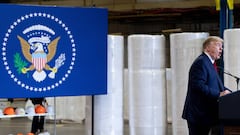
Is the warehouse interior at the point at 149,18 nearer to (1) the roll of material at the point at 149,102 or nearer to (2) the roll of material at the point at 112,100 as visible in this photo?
(1) the roll of material at the point at 149,102

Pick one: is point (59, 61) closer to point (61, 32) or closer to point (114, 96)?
point (61, 32)

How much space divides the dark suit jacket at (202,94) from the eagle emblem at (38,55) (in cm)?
170

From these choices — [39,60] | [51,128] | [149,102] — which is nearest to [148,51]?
[149,102]

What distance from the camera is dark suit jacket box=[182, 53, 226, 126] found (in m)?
4.28

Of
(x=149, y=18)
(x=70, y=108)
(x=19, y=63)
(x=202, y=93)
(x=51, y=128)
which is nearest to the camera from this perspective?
(x=202, y=93)

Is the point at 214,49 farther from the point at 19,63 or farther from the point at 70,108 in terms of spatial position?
the point at 70,108

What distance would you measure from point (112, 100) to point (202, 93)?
7.33ft

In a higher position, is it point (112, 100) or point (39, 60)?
point (39, 60)

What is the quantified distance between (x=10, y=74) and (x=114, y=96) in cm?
178

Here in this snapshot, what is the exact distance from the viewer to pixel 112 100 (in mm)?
6297

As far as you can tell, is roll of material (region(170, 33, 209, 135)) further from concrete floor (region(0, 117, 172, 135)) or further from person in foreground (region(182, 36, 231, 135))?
person in foreground (region(182, 36, 231, 135))

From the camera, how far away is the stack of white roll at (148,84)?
6582 mm

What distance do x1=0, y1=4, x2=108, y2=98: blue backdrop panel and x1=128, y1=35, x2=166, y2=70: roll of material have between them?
1050 millimetres

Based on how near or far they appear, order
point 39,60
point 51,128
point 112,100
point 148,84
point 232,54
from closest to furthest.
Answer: point 39,60
point 232,54
point 112,100
point 148,84
point 51,128
